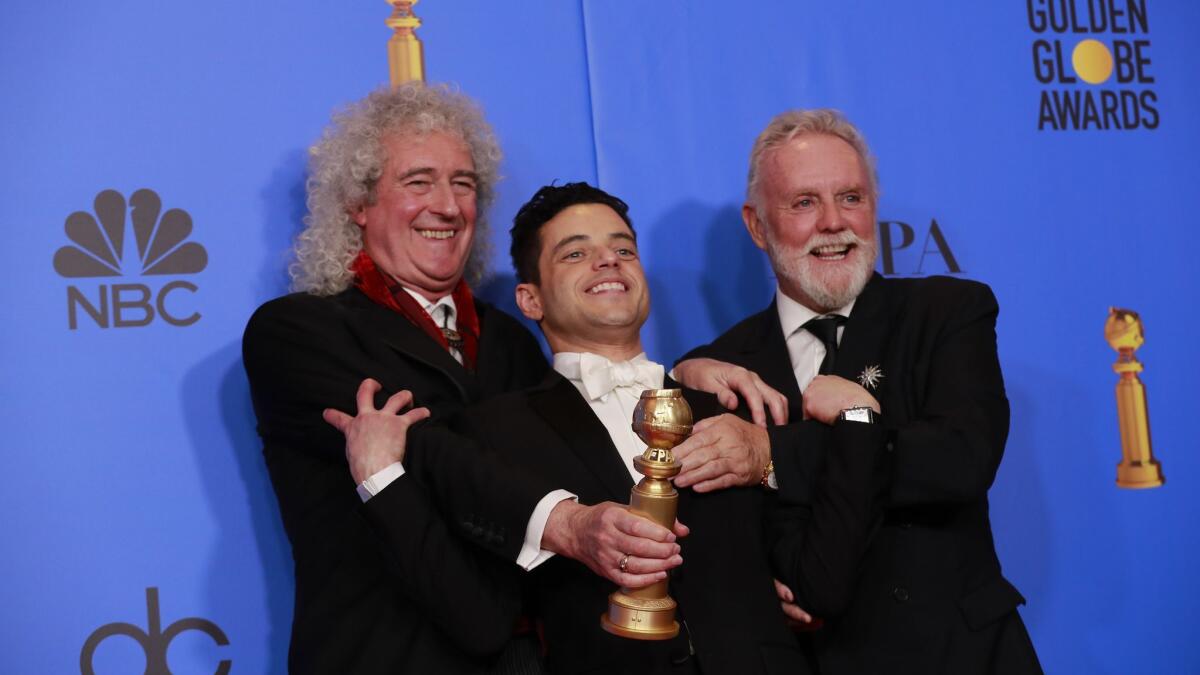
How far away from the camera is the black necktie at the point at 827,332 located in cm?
281

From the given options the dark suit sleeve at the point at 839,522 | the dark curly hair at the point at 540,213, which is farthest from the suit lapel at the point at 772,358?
the dark curly hair at the point at 540,213

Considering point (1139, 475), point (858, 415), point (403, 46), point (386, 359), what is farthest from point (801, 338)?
point (1139, 475)

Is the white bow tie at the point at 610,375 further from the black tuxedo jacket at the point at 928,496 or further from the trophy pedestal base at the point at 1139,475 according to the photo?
the trophy pedestal base at the point at 1139,475

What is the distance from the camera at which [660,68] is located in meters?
3.61

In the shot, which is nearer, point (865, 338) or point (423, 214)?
point (865, 338)

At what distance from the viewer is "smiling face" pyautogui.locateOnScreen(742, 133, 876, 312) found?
2885 millimetres

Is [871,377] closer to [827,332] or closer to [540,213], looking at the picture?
[827,332]

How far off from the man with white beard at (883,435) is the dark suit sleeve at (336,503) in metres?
0.46

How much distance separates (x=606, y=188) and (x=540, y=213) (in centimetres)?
72

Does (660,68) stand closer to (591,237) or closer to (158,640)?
(591,237)

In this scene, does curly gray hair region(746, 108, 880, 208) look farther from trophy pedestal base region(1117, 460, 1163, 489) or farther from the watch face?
trophy pedestal base region(1117, 460, 1163, 489)

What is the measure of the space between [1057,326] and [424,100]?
7.05ft

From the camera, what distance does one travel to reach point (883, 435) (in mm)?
2439

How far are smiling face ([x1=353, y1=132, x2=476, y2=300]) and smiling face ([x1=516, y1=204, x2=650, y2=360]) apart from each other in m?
0.30
